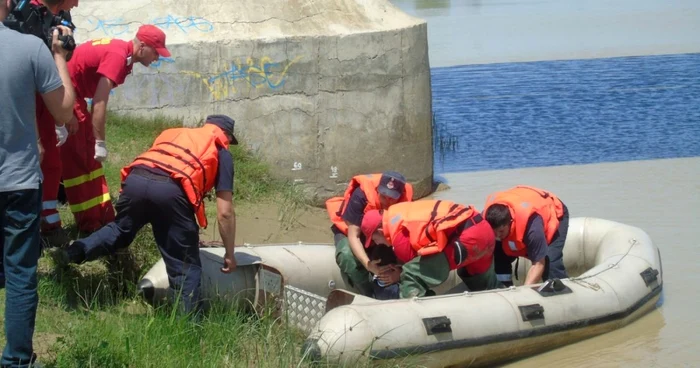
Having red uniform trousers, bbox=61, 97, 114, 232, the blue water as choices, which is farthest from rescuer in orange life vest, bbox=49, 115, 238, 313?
the blue water

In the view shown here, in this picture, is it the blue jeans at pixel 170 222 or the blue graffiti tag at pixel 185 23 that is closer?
the blue jeans at pixel 170 222

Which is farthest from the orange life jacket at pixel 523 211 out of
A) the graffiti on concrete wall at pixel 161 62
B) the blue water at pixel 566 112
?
the blue water at pixel 566 112

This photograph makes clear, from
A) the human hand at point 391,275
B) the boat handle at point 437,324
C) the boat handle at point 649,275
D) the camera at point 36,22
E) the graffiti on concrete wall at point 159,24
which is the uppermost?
the camera at point 36,22

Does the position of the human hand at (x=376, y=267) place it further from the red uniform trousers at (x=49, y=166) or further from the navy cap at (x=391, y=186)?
the red uniform trousers at (x=49, y=166)

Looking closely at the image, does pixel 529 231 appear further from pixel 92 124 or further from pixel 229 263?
pixel 92 124

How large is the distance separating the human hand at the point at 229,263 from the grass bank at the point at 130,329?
0.75ft

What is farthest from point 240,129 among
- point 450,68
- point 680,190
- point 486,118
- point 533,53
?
point 533,53

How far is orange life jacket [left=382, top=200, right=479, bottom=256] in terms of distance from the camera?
6.69m

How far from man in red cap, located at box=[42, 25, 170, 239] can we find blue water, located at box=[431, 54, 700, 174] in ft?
22.4

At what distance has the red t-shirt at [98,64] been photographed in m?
6.89

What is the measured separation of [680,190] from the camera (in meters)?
12.1

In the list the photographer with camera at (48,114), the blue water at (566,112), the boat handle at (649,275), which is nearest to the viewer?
the photographer with camera at (48,114)

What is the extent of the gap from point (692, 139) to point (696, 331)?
774 cm

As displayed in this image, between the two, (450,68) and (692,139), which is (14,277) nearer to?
(692,139)
